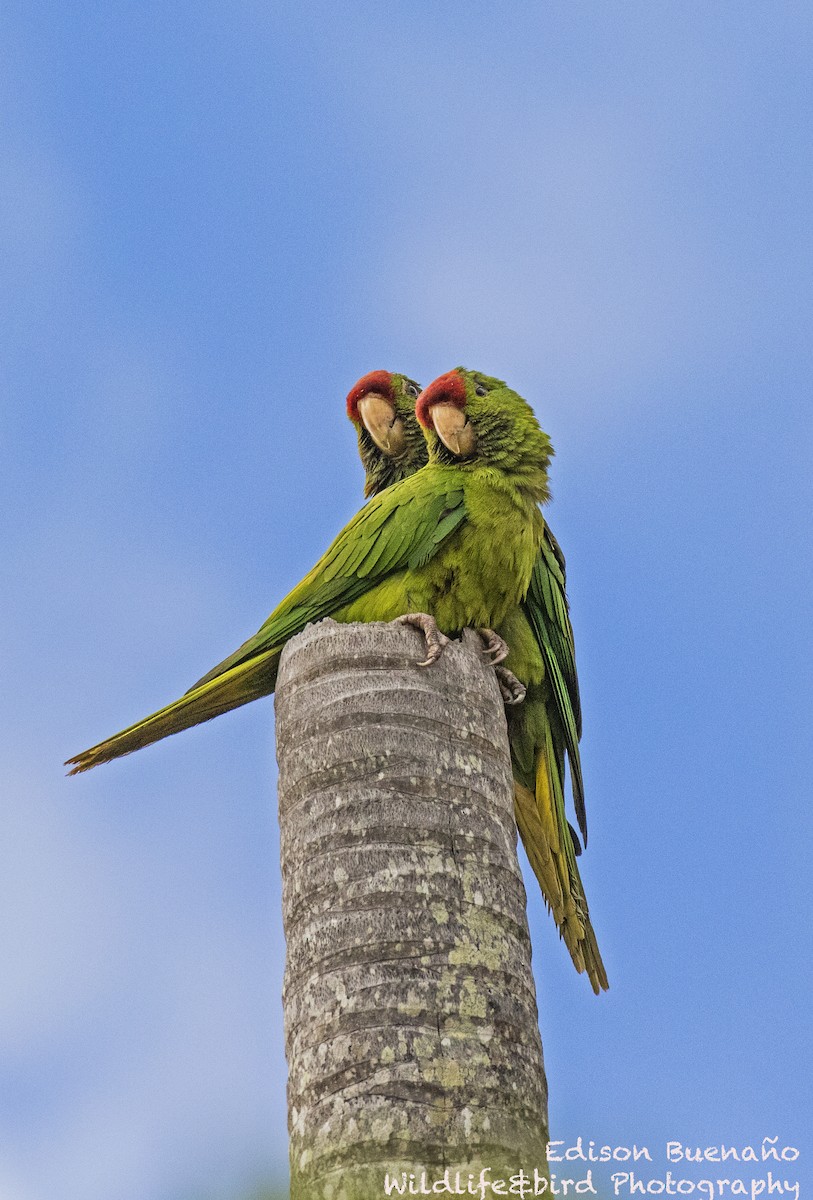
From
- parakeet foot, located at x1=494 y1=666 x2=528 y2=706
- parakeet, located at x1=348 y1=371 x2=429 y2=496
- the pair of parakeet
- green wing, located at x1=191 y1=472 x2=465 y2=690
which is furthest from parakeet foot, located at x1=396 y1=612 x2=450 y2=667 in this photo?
parakeet, located at x1=348 y1=371 x2=429 y2=496

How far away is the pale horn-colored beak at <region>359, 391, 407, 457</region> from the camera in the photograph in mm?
6234

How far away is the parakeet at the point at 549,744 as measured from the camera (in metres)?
5.00

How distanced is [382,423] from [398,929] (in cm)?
341

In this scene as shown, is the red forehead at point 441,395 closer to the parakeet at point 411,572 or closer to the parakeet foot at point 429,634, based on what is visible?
the parakeet at point 411,572

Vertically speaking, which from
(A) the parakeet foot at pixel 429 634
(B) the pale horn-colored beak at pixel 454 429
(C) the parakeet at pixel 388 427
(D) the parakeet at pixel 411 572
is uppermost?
(C) the parakeet at pixel 388 427

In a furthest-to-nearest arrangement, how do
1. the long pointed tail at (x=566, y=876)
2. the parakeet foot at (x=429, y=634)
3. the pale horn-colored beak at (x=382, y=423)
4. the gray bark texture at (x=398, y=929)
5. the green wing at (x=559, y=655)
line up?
1. the pale horn-colored beak at (x=382, y=423)
2. the green wing at (x=559, y=655)
3. the long pointed tail at (x=566, y=876)
4. the parakeet foot at (x=429, y=634)
5. the gray bark texture at (x=398, y=929)

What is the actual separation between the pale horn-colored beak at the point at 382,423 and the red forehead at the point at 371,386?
22 mm

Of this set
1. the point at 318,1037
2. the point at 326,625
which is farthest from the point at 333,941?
the point at 326,625

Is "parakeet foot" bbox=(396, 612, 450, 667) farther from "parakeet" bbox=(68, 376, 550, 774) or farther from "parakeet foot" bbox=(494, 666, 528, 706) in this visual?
"parakeet foot" bbox=(494, 666, 528, 706)

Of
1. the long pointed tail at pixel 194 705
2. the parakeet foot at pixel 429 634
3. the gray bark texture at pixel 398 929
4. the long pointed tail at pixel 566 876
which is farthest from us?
the long pointed tail at pixel 566 876

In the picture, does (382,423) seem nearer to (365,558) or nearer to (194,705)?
(365,558)

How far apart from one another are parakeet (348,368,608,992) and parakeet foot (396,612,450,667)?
2.60 feet

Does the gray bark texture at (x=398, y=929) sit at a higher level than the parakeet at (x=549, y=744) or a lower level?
lower

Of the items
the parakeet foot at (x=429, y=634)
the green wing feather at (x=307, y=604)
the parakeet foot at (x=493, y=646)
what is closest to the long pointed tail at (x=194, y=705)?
the green wing feather at (x=307, y=604)
